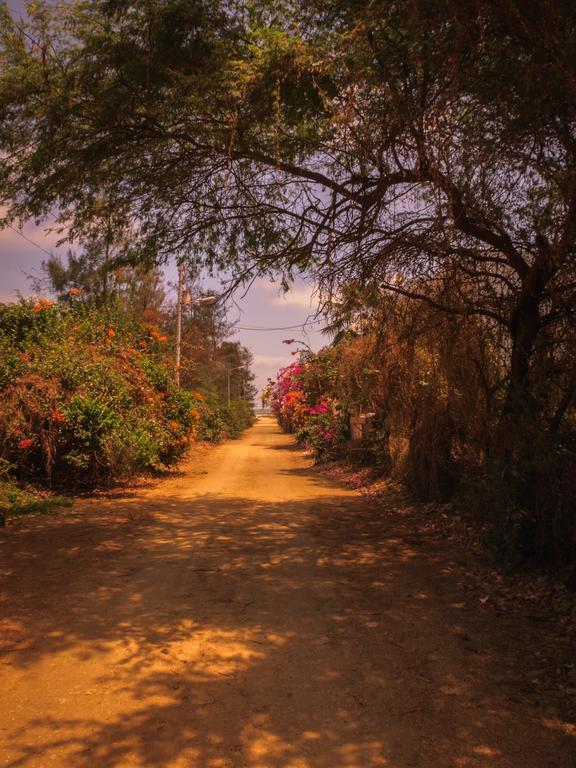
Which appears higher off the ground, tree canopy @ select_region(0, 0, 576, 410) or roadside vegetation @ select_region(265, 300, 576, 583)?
tree canopy @ select_region(0, 0, 576, 410)

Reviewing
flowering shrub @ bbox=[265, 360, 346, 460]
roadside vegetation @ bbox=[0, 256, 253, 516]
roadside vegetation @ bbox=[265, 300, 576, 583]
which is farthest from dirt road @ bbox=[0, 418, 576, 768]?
flowering shrub @ bbox=[265, 360, 346, 460]

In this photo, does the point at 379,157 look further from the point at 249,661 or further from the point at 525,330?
the point at 249,661

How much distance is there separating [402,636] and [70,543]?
522 cm

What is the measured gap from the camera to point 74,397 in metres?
12.4

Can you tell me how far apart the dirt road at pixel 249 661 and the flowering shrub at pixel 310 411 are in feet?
38.2

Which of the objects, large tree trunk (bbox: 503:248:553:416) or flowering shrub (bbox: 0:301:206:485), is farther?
flowering shrub (bbox: 0:301:206:485)

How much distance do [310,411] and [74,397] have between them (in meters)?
17.0

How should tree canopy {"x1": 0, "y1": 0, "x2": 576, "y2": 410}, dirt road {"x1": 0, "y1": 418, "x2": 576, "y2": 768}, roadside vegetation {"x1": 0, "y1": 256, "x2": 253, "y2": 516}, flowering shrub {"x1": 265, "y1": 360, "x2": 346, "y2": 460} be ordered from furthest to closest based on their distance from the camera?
flowering shrub {"x1": 265, "y1": 360, "x2": 346, "y2": 460}, roadside vegetation {"x1": 0, "y1": 256, "x2": 253, "y2": 516}, tree canopy {"x1": 0, "y1": 0, "x2": 576, "y2": 410}, dirt road {"x1": 0, "y1": 418, "x2": 576, "y2": 768}

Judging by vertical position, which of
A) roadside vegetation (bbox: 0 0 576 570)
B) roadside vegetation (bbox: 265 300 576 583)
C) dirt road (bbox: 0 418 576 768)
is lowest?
dirt road (bbox: 0 418 576 768)

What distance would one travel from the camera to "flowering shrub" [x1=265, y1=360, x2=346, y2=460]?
2052cm

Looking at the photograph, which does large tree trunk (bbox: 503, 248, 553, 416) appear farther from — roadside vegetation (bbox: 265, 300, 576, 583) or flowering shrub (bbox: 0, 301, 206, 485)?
flowering shrub (bbox: 0, 301, 206, 485)

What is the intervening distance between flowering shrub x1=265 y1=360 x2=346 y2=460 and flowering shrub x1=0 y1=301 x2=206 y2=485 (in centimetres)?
604

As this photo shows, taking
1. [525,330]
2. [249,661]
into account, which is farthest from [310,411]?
[249,661]

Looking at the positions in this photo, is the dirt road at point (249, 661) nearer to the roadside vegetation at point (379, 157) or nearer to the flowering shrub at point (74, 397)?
the roadside vegetation at point (379, 157)
